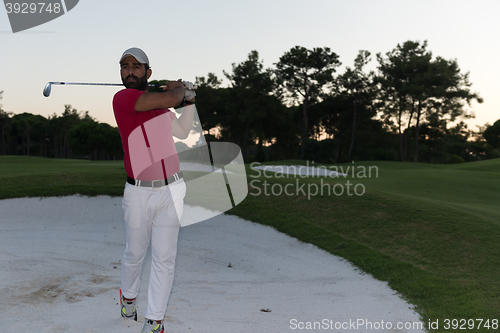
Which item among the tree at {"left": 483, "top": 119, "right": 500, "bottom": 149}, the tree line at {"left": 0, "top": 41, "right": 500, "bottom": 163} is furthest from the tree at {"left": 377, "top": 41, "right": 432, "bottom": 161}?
the tree at {"left": 483, "top": 119, "right": 500, "bottom": 149}

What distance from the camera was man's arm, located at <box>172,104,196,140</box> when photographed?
12.9 feet

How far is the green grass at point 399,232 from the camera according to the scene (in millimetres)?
5739

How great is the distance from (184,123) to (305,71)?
47555 mm

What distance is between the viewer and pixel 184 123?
398 cm

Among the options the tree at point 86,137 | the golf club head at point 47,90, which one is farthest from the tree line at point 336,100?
the golf club head at point 47,90

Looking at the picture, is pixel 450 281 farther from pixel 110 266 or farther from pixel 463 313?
pixel 110 266

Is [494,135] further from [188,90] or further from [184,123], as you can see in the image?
[188,90]

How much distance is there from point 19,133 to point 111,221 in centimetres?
8000

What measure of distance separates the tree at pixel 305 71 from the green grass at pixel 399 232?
35804 mm

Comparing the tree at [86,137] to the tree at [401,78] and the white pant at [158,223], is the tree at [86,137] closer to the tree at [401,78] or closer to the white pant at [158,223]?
the tree at [401,78]

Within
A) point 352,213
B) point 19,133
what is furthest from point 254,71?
point 19,133

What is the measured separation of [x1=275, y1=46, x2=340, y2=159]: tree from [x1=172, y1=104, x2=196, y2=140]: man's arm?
43990 mm

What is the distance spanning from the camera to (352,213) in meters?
10.2

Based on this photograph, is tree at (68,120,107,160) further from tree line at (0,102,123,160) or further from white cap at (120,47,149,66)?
white cap at (120,47,149,66)
